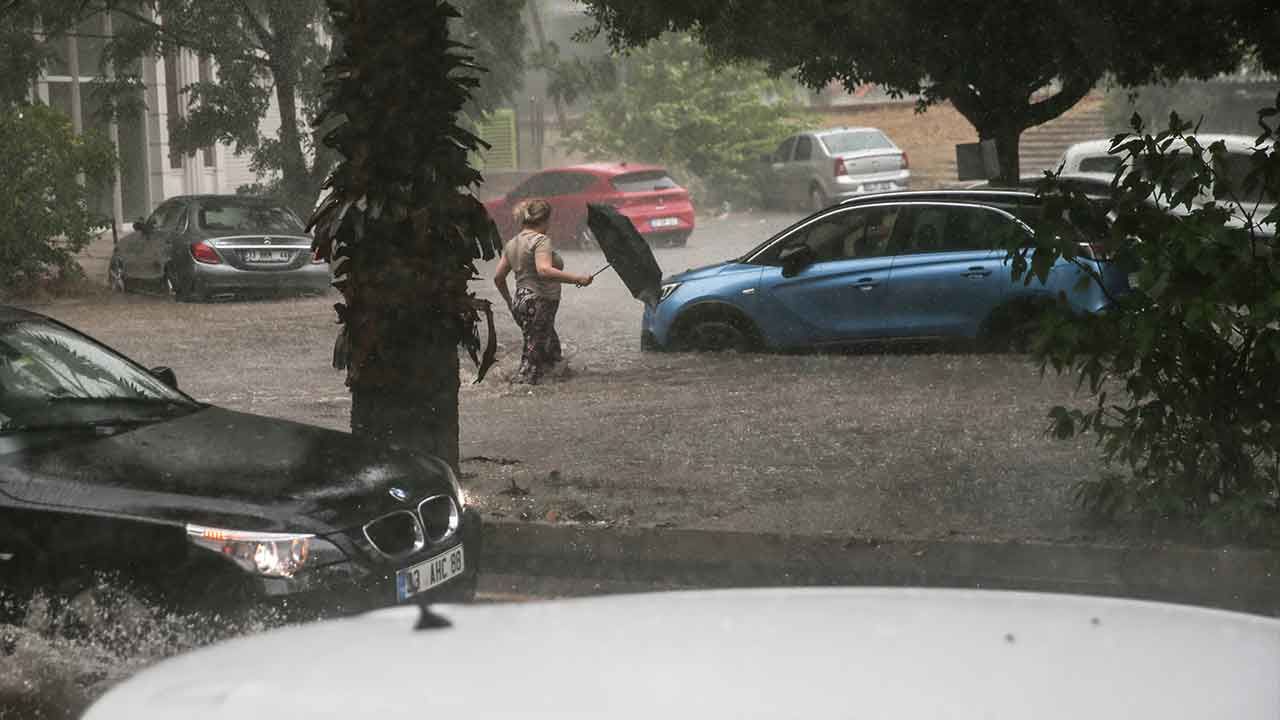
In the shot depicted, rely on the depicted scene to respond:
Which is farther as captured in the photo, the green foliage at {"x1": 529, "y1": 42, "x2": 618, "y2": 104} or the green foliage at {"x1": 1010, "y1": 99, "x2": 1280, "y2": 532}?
the green foliage at {"x1": 529, "y1": 42, "x2": 618, "y2": 104}

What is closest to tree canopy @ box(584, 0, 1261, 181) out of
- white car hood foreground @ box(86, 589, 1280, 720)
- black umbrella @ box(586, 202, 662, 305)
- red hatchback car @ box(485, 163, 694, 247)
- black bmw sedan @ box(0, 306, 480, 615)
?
black umbrella @ box(586, 202, 662, 305)

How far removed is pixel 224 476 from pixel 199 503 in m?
0.25

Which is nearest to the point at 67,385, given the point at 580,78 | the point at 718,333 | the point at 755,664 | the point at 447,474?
the point at 447,474

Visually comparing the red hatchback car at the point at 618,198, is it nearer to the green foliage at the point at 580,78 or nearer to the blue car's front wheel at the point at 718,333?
the green foliage at the point at 580,78

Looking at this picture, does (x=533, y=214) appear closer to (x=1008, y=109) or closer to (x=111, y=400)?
(x=1008, y=109)

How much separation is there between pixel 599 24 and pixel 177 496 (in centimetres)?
1213

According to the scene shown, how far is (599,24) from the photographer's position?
17.0 meters

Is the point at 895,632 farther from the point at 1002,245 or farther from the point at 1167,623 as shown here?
the point at 1002,245

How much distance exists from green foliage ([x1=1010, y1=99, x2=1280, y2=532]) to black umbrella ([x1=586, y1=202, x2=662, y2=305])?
6798mm

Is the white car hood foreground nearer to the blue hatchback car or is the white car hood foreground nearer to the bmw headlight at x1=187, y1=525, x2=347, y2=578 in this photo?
the bmw headlight at x1=187, y1=525, x2=347, y2=578

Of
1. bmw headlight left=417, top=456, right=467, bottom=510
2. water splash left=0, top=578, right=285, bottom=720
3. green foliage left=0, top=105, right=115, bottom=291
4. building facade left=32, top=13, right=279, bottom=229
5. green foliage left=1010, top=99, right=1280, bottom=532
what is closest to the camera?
water splash left=0, top=578, right=285, bottom=720

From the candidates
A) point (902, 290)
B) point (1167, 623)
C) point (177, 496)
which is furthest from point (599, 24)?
point (1167, 623)

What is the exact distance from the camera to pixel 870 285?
13922 mm

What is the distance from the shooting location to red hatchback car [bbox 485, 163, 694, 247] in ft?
95.3
